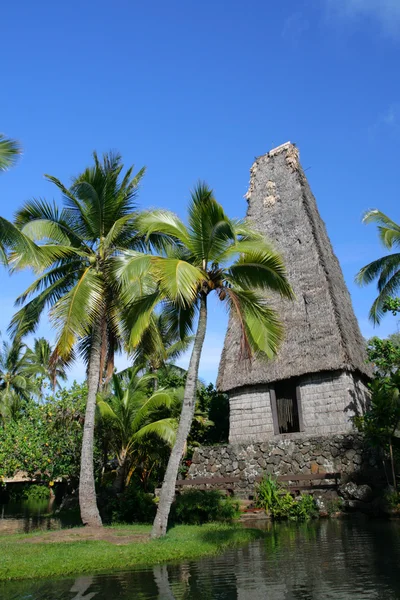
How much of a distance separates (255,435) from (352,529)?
23.1 ft

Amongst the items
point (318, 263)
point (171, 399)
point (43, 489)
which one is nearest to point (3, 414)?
point (43, 489)

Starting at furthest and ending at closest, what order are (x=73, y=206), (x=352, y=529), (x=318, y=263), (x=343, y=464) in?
(x=318, y=263) < (x=343, y=464) < (x=73, y=206) < (x=352, y=529)

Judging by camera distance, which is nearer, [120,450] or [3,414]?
[120,450]

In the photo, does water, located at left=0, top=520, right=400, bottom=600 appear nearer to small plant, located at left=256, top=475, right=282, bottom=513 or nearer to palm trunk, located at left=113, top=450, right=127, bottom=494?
small plant, located at left=256, top=475, right=282, bottom=513

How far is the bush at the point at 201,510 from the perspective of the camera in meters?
14.0

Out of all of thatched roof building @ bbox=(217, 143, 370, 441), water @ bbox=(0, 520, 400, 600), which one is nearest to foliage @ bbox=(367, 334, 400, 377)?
thatched roof building @ bbox=(217, 143, 370, 441)

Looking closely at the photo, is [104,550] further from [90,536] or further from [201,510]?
[201,510]

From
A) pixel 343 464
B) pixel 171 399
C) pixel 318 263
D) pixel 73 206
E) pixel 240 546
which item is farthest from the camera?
pixel 318 263

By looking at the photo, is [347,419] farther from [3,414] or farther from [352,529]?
[3,414]

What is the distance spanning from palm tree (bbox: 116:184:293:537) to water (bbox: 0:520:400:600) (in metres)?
2.60

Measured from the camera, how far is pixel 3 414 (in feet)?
111

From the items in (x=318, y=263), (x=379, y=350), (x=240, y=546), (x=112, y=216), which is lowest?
(x=240, y=546)

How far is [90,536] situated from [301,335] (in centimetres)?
1061

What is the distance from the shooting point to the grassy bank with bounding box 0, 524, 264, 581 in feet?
26.0
